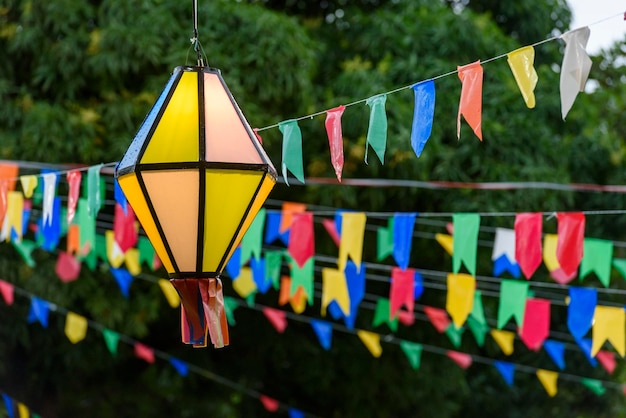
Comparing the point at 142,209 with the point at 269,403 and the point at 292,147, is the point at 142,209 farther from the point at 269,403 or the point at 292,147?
the point at 269,403

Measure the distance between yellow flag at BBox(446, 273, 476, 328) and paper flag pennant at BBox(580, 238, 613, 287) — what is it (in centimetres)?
72

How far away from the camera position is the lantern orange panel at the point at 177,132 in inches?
129

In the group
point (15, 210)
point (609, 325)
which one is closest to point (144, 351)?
point (15, 210)

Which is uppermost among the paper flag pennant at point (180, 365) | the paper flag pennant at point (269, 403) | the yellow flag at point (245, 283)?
the yellow flag at point (245, 283)

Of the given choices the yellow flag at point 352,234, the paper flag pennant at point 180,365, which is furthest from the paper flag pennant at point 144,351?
the yellow flag at point 352,234

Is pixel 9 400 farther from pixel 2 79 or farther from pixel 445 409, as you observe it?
pixel 445 409

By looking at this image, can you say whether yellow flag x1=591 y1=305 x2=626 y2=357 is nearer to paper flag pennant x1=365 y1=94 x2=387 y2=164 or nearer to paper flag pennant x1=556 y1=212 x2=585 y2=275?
paper flag pennant x1=556 y1=212 x2=585 y2=275

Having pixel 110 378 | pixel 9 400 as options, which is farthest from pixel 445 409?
pixel 9 400

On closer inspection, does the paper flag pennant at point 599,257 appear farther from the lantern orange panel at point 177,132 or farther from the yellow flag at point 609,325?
the lantern orange panel at point 177,132

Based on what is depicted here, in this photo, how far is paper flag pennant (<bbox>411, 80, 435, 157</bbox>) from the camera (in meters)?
4.34

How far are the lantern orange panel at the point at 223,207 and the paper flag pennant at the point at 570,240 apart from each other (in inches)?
121

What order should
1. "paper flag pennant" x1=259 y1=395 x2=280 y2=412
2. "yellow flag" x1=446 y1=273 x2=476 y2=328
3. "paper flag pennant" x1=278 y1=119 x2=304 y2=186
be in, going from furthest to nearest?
"paper flag pennant" x1=259 y1=395 x2=280 y2=412 → "yellow flag" x1=446 y1=273 x2=476 y2=328 → "paper flag pennant" x1=278 y1=119 x2=304 y2=186

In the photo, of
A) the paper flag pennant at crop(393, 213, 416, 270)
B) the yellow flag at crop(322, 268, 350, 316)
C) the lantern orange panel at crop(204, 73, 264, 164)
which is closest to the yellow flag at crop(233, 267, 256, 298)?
the yellow flag at crop(322, 268, 350, 316)

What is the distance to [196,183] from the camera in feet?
10.7
